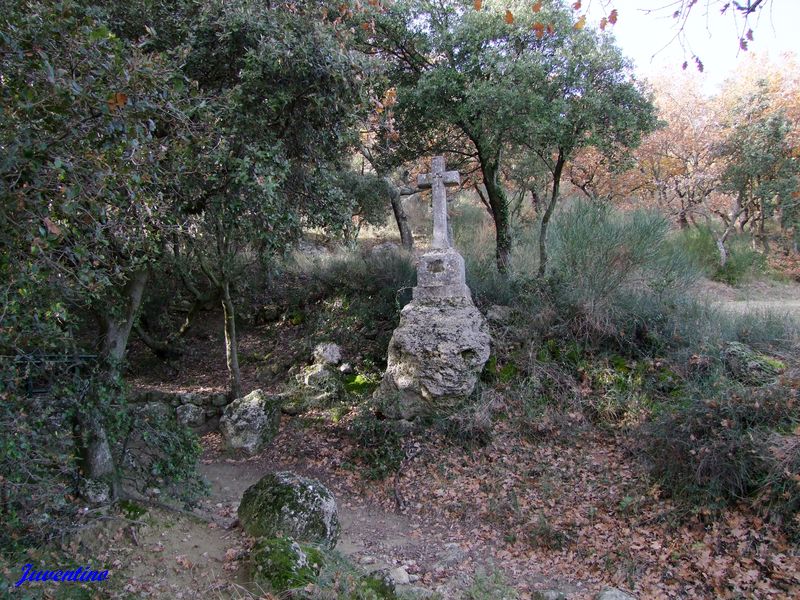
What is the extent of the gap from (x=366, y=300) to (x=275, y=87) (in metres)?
6.04

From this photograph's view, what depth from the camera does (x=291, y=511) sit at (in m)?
4.93

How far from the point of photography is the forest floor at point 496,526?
4.57m

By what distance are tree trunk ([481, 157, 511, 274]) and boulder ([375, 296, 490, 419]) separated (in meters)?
3.45

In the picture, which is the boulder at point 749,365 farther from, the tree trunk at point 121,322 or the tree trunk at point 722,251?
the tree trunk at point 722,251

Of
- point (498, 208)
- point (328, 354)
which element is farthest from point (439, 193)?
point (328, 354)

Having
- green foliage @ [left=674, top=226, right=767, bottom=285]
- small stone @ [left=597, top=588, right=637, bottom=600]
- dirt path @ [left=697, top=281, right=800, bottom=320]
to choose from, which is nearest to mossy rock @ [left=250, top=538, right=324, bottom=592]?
small stone @ [left=597, top=588, right=637, bottom=600]

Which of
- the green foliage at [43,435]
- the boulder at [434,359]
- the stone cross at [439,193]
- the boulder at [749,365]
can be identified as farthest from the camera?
the stone cross at [439,193]

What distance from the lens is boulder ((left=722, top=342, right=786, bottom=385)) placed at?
263 inches

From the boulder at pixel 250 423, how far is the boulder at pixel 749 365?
22.0ft

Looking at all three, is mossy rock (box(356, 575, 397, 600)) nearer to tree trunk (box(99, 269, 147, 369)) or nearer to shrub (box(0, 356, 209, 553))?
shrub (box(0, 356, 209, 553))

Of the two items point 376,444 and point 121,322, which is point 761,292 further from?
point 121,322

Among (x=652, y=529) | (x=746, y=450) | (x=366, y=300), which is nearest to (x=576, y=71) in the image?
(x=366, y=300)

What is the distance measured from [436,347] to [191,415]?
4401 mm

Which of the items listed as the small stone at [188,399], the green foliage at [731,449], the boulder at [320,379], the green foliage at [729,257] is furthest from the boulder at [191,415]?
the green foliage at [729,257]
